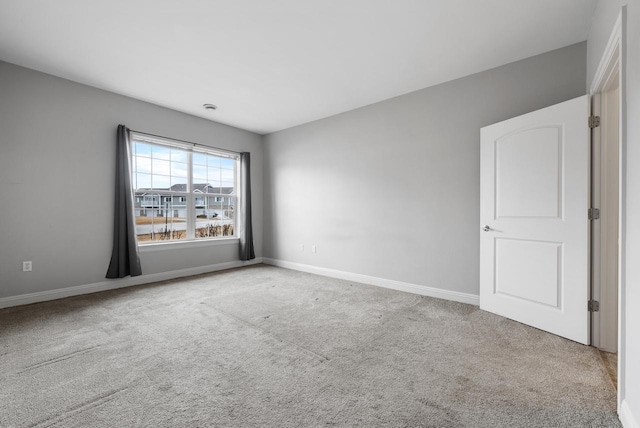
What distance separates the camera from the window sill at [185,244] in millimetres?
4121

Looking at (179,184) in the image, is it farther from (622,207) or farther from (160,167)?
(622,207)

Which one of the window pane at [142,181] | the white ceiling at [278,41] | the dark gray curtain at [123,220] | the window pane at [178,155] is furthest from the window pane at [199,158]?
the white ceiling at [278,41]

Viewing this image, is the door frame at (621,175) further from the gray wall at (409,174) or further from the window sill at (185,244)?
the window sill at (185,244)

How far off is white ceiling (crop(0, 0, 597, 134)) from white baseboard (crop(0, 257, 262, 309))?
2.55 meters

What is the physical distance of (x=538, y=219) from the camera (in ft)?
8.10

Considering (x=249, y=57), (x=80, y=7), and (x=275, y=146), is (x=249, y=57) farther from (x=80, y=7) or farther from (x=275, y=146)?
(x=275, y=146)

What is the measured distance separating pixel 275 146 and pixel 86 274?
350cm

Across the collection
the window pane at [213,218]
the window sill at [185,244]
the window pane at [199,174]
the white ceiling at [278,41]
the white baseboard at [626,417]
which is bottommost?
the white baseboard at [626,417]

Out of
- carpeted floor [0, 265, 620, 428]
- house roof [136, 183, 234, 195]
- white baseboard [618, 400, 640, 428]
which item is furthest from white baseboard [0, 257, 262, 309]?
white baseboard [618, 400, 640, 428]

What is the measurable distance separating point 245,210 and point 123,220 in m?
1.95

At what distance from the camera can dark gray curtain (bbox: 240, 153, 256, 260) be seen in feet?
17.2

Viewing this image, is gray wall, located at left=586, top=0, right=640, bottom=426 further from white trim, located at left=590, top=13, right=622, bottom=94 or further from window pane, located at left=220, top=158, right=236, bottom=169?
window pane, located at left=220, top=158, right=236, bottom=169

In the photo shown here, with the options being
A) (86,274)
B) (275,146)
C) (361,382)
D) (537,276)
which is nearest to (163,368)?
(361,382)

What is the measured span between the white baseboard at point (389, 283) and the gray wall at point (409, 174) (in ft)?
0.20
